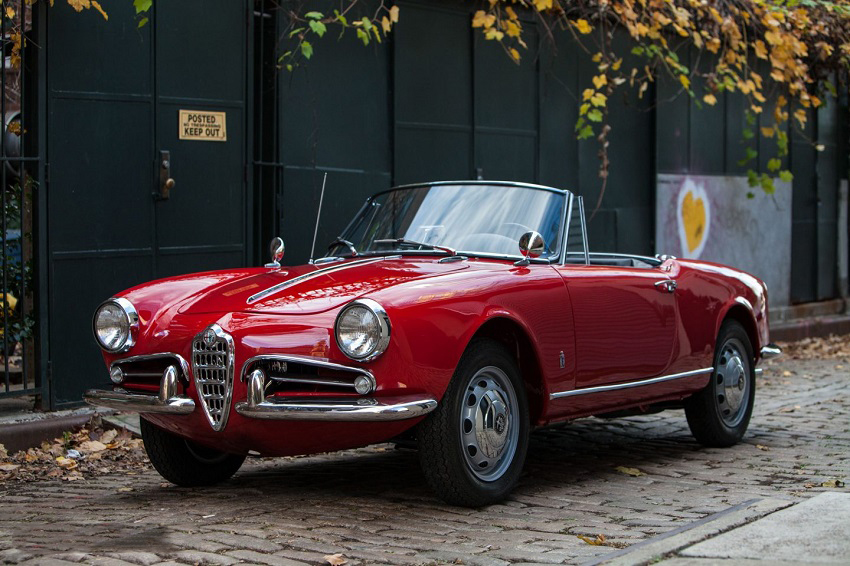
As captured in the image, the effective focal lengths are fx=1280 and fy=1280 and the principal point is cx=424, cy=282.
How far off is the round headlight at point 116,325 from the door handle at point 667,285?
9.68 feet

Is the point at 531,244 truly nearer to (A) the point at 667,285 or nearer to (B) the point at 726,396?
(A) the point at 667,285

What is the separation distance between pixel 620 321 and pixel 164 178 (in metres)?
3.98

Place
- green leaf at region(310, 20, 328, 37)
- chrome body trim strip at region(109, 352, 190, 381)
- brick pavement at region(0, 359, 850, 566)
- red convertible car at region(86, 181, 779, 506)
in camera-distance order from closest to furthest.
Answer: brick pavement at region(0, 359, 850, 566), red convertible car at region(86, 181, 779, 506), chrome body trim strip at region(109, 352, 190, 381), green leaf at region(310, 20, 328, 37)

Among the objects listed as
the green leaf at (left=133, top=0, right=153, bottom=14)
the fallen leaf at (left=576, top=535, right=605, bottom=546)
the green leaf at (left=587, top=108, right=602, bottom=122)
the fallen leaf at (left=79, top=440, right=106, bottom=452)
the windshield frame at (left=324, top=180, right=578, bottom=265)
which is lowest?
the fallen leaf at (left=79, top=440, right=106, bottom=452)

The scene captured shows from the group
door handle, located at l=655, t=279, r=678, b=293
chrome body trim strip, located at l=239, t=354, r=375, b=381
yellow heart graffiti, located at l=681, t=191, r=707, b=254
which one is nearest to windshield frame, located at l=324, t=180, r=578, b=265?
door handle, located at l=655, t=279, r=678, b=293

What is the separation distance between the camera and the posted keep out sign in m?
9.54

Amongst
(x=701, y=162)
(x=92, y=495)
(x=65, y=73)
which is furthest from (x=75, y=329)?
(x=701, y=162)

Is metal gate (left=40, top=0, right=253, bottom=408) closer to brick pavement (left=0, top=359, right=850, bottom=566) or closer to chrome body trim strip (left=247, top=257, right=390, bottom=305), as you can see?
brick pavement (left=0, top=359, right=850, bottom=566)

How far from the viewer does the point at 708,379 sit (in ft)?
25.3

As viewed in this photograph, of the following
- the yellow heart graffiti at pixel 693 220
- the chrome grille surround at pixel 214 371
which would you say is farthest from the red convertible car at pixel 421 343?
the yellow heart graffiti at pixel 693 220

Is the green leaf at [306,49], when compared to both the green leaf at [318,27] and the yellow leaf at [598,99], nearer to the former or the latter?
the green leaf at [318,27]

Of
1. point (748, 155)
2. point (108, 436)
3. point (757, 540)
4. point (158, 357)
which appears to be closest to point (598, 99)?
point (748, 155)

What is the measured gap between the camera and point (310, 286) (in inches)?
236

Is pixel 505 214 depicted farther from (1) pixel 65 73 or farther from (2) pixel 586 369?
(1) pixel 65 73
